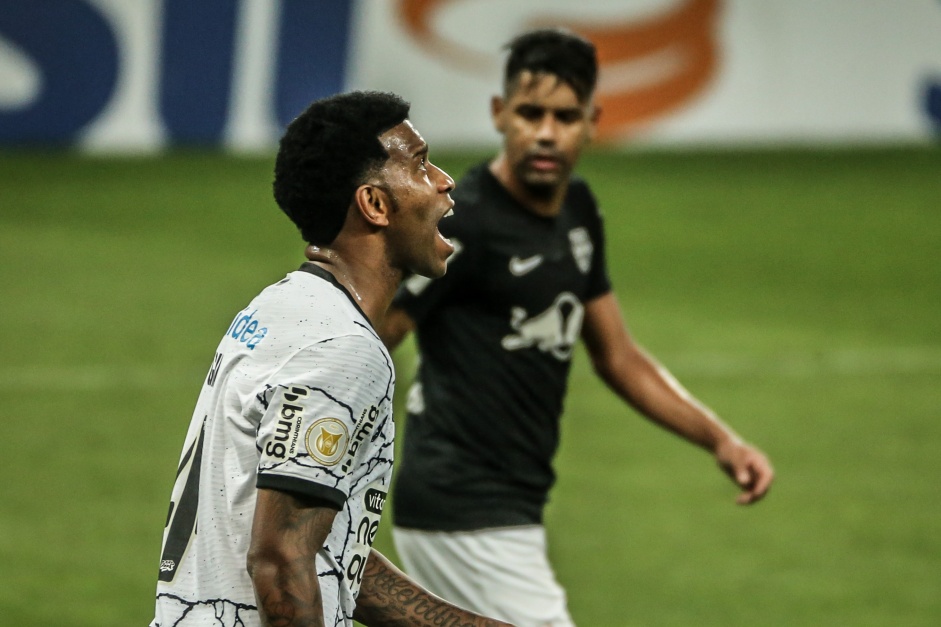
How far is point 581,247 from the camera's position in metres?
5.11

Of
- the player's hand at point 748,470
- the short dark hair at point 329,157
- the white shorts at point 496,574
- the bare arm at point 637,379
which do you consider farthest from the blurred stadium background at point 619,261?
the short dark hair at point 329,157

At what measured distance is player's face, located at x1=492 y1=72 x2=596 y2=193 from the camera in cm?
503

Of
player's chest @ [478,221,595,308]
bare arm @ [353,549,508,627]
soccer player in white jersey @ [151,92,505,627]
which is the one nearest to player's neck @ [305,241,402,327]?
soccer player in white jersey @ [151,92,505,627]

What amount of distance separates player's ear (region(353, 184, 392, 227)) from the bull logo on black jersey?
1.79 metres

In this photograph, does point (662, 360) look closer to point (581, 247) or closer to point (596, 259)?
point (596, 259)

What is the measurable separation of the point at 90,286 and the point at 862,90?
1081 cm

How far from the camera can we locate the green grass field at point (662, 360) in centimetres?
775

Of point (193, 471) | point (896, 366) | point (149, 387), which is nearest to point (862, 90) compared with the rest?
point (896, 366)

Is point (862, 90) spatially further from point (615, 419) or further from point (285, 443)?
point (285, 443)

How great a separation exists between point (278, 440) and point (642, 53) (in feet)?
57.4

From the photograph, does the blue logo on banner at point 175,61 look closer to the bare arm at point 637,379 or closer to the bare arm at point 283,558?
the bare arm at point 637,379

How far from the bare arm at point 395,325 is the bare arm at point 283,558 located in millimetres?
1905

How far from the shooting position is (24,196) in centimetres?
1700

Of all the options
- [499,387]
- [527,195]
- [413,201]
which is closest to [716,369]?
[527,195]
